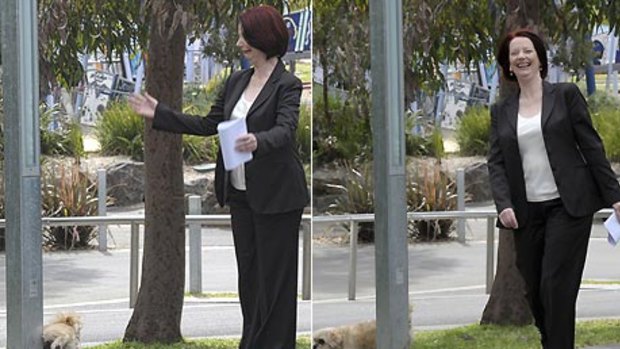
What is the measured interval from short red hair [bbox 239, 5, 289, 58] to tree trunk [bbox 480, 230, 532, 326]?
79.2 inches

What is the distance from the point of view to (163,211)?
6488mm

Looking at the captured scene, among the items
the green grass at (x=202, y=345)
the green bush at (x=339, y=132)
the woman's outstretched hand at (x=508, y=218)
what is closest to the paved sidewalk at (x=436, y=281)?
the green grass at (x=202, y=345)

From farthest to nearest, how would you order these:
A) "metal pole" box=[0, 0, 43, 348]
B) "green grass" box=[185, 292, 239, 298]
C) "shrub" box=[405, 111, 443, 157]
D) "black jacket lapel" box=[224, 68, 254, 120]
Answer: "shrub" box=[405, 111, 443, 157] → "green grass" box=[185, 292, 239, 298] → "black jacket lapel" box=[224, 68, 254, 120] → "metal pole" box=[0, 0, 43, 348]

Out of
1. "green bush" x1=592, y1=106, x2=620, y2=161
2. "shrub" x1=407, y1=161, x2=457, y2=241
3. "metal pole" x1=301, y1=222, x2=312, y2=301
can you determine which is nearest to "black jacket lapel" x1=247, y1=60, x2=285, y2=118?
"metal pole" x1=301, y1=222, x2=312, y2=301

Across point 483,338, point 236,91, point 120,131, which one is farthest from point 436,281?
point 120,131

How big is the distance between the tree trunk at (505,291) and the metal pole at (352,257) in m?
0.94

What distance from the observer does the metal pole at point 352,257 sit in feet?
21.4

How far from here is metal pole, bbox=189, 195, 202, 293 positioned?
6516mm

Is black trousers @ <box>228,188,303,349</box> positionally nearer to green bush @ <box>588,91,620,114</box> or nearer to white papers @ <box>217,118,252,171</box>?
white papers @ <box>217,118,252,171</box>

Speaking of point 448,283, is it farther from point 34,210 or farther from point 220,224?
point 34,210

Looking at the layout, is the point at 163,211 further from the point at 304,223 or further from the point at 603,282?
the point at 603,282

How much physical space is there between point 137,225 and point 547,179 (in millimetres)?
2113

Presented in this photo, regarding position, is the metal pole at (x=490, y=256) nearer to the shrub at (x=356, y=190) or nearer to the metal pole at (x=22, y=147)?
the shrub at (x=356, y=190)

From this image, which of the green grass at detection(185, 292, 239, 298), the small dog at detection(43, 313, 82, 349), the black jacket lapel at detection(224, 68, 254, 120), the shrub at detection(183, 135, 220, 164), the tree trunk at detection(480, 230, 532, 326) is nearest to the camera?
the black jacket lapel at detection(224, 68, 254, 120)
